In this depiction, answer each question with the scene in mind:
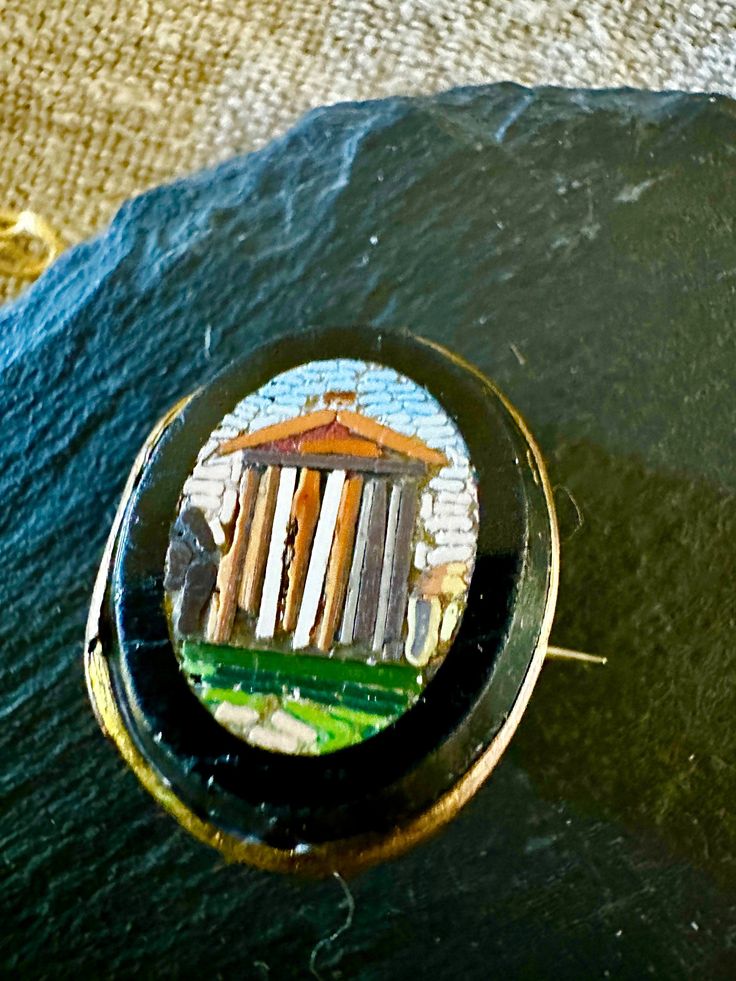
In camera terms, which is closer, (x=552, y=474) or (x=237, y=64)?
(x=552, y=474)

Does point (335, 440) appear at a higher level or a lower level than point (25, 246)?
lower

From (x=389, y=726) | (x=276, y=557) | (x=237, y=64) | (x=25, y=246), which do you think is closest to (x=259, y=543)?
(x=276, y=557)

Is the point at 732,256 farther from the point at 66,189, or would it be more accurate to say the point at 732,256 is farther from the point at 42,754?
the point at 66,189

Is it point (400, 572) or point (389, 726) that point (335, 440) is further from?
point (389, 726)

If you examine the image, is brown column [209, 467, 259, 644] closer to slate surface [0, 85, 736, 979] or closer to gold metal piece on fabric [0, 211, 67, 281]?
slate surface [0, 85, 736, 979]

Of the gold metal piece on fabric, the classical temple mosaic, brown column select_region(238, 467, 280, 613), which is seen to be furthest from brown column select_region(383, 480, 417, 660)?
the gold metal piece on fabric
